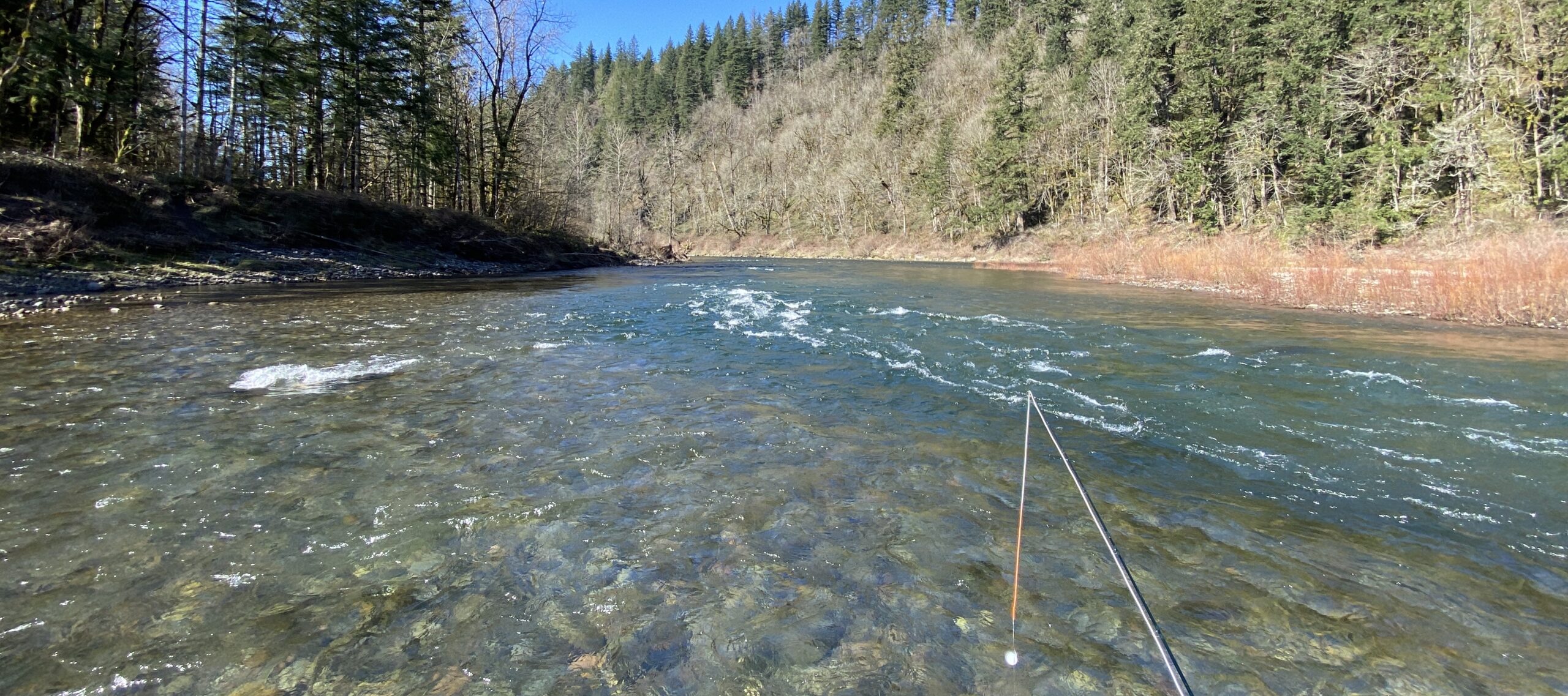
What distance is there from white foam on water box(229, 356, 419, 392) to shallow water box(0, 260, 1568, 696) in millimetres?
75

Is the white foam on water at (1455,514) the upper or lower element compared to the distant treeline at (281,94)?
lower

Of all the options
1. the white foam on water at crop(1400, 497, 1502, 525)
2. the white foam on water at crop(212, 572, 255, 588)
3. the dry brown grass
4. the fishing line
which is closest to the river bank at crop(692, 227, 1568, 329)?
the dry brown grass

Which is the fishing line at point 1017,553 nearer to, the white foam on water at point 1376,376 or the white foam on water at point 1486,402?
the white foam on water at point 1486,402

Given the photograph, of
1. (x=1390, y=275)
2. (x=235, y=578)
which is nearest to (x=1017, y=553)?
(x=235, y=578)

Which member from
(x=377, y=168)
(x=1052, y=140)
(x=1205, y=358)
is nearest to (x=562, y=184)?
(x=377, y=168)

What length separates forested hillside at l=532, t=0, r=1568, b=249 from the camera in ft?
77.3

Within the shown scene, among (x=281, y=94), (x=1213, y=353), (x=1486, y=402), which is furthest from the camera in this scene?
(x=281, y=94)

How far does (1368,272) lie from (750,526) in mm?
19079

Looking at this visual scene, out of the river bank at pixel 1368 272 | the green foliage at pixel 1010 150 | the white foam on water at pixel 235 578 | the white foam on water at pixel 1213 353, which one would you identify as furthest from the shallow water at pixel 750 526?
the green foliage at pixel 1010 150

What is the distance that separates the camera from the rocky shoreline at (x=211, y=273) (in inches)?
490

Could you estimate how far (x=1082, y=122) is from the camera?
151 ft

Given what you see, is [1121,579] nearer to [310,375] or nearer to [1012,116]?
[310,375]

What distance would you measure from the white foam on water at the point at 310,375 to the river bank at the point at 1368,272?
1849 centimetres

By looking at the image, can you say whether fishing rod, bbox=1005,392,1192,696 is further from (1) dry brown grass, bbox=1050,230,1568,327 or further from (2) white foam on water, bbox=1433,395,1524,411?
(1) dry brown grass, bbox=1050,230,1568,327
